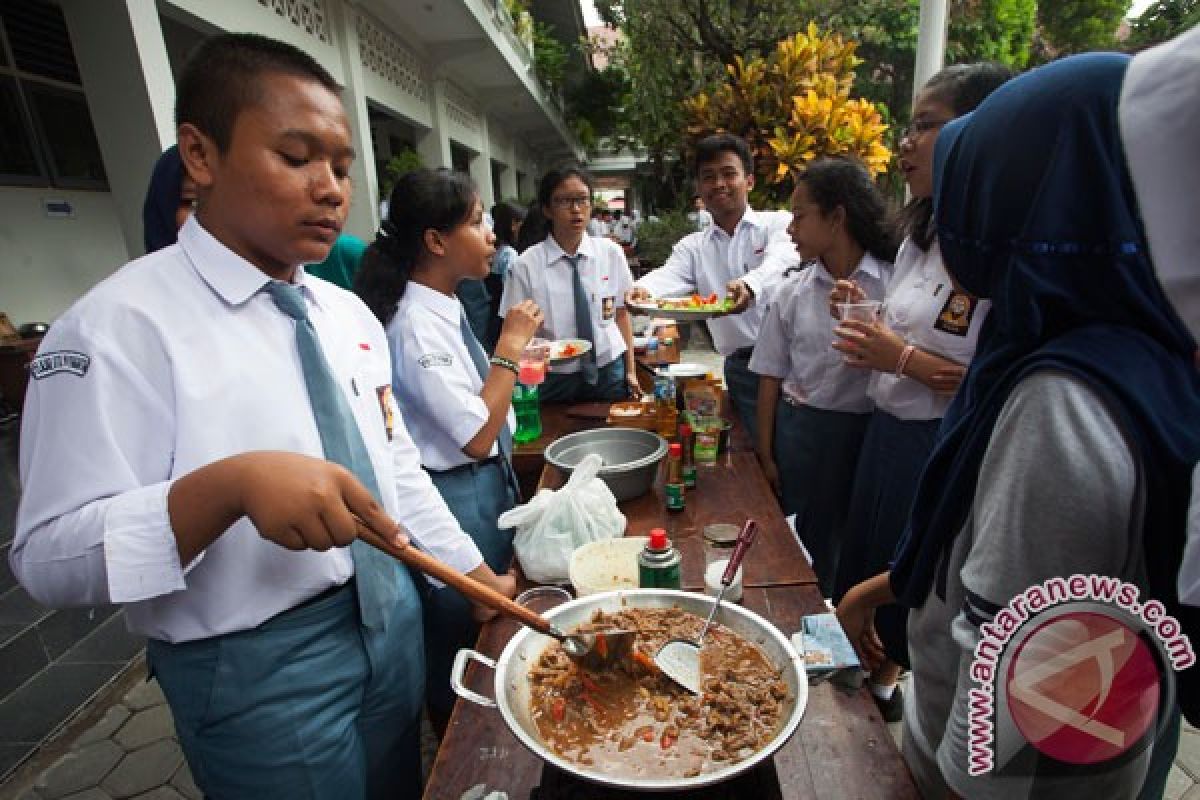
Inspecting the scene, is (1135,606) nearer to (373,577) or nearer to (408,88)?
(373,577)

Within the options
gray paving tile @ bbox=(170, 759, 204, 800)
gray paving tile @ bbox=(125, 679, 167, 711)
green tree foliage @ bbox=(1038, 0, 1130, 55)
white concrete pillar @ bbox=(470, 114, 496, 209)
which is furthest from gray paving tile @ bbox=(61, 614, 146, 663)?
green tree foliage @ bbox=(1038, 0, 1130, 55)

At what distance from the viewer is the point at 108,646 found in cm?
310

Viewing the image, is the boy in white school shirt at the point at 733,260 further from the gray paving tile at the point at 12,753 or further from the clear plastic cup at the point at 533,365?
the gray paving tile at the point at 12,753

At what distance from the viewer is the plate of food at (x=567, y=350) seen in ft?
11.1

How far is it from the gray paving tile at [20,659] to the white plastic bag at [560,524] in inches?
108

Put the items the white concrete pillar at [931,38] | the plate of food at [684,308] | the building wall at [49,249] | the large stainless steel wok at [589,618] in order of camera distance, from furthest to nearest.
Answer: the building wall at [49,249] → the white concrete pillar at [931,38] → the plate of food at [684,308] → the large stainless steel wok at [589,618]

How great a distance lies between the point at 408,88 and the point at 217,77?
7899mm

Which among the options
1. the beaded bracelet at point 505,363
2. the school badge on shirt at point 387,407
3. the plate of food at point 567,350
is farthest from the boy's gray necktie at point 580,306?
the school badge on shirt at point 387,407

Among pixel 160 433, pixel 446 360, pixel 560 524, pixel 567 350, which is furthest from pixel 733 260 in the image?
pixel 160 433

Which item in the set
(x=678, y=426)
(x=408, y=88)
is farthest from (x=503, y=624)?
(x=408, y=88)

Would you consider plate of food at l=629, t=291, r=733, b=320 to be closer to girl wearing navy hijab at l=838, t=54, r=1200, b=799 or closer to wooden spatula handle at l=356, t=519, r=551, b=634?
girl wearing navy hijab at l=838, t=54, r=1200, b=799

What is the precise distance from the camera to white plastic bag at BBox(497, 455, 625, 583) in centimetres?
177

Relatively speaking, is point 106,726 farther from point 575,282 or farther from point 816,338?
point 816,338

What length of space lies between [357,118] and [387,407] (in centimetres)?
566
